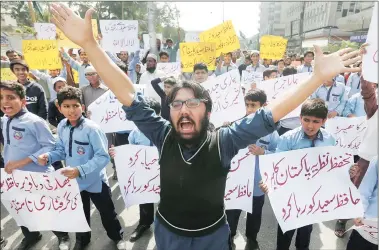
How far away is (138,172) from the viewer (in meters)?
2.97

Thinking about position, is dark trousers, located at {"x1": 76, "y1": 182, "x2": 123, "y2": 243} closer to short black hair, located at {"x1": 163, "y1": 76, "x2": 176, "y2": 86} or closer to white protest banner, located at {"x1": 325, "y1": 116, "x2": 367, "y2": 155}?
short black hair, located at {"x1": 163, "y1": 76, "x2": 176, "y2": 86}

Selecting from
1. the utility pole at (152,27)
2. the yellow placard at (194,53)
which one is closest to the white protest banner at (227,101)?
the yellow placard at (194,53)

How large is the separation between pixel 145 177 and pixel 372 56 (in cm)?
235

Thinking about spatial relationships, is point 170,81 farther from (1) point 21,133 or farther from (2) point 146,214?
(1) point 21,133

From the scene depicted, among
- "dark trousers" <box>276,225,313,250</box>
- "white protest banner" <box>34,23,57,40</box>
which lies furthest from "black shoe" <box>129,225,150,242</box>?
"white protest banner" <box>34,23,57,40</box>

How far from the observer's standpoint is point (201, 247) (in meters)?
1.67

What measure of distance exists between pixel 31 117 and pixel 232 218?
228 cm

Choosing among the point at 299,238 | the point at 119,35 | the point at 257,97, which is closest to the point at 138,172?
the point at 257,97

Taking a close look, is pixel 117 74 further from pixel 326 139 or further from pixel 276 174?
pixel 326 139

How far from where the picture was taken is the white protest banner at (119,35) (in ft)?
21.8

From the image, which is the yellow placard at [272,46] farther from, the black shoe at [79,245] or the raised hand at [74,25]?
the raised hand at [74,25]

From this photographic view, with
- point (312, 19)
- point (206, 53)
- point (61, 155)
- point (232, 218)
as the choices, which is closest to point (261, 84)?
point (206, 53)

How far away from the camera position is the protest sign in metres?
2.82

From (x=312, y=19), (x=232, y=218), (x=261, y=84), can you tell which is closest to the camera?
(x=232, y=218)
